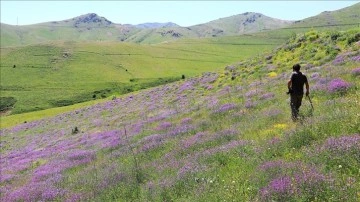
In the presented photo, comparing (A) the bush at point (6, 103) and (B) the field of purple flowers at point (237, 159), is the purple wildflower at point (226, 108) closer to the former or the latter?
(B) the field of purple flowers at point (237, 159)

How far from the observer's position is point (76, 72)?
15625 centimetres

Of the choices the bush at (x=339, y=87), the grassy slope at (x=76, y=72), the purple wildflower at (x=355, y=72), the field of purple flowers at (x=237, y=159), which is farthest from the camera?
the grassy slope at (x=76, y=72)

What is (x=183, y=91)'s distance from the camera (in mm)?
40062

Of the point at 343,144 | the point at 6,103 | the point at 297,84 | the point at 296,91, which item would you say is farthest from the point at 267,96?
the point at 6,103

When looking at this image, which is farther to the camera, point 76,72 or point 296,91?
point 76,72

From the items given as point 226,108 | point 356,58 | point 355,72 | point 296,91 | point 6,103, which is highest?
point 356,58

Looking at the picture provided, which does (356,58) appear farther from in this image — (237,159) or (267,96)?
(237,159)

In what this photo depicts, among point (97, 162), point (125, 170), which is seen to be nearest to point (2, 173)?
point (97, 162)

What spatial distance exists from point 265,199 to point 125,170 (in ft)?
23.5

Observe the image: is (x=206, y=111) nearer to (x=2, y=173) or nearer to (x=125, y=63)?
(x=2, y=173)

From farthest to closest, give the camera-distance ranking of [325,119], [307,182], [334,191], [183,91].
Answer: [183,91] → [325,119] → [307,182] → [334,191]

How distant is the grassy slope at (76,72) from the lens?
119 metres

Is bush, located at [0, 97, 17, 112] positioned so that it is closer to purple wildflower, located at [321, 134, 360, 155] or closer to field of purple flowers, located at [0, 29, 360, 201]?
field of purple flowers, located at [0, 29, 360, 201]

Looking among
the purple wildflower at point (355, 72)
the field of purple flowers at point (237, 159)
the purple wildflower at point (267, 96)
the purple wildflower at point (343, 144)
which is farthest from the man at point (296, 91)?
the purple wildflower at point (267, 96)
